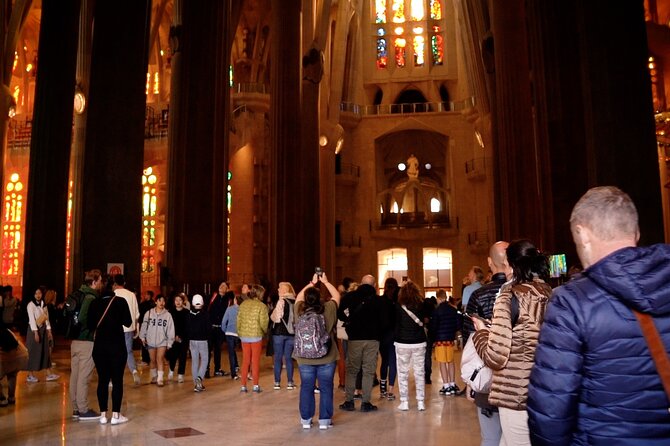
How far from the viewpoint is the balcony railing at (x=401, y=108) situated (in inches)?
1646

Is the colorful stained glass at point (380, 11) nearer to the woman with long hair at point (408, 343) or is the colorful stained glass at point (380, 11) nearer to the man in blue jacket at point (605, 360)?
the woman with long hair at point (408, 343)

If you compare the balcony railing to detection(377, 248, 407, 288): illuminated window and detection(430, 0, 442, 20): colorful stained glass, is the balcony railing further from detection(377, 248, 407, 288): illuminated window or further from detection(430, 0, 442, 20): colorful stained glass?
detection(377, 248, 407, 288): illuminated window

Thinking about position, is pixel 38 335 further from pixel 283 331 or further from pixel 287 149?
pixel 287 149

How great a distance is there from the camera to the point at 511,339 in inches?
122

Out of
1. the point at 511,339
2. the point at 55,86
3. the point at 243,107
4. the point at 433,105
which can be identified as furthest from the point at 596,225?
the point at 433,105

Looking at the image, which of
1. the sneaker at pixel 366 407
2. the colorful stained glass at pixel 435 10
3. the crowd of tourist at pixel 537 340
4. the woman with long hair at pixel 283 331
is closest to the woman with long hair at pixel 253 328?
the woman with long hair at pixel 283 331

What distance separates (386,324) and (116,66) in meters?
7.00

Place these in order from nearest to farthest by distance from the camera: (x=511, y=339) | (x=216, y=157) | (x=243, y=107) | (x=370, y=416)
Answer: (x=511, y=339), (x=370, y=416), (x=216, y=157), (x=243, y=107)

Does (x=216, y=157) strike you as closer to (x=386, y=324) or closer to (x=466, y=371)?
(x=386, y=324)

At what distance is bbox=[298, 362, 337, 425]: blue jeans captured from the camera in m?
6.52

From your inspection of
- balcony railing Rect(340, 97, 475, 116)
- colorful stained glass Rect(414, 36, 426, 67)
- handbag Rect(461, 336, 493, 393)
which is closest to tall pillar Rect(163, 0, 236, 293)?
handbag Rect(461, 336, 493, 393)

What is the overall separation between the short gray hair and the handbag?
1464mm

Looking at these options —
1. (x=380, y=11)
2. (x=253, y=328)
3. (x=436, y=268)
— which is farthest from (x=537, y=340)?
(x=380, y=11)

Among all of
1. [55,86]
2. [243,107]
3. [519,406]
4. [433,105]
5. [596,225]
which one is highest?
[433,105]
